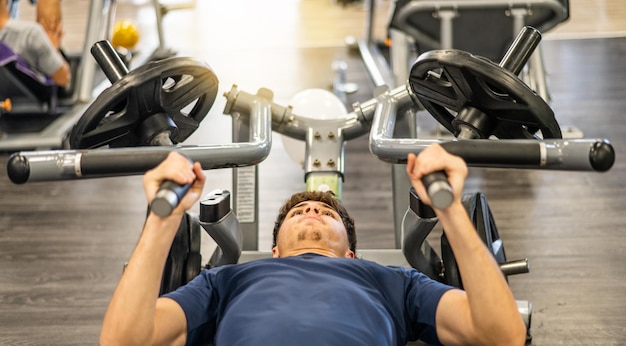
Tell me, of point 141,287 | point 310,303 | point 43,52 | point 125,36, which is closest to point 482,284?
point 310,303

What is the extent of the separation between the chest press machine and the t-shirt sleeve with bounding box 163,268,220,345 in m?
0.20

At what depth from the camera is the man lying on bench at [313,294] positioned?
1.64m

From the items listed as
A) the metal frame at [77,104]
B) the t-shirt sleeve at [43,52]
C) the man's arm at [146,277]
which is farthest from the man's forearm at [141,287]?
the t-shirt sleeve at [43,52]

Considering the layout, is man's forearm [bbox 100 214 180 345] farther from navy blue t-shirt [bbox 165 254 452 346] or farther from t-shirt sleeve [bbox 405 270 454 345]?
t-shirt sleeve [bbox 405 270 454 345]

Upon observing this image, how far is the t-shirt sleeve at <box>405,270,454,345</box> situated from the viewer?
6.21 feet

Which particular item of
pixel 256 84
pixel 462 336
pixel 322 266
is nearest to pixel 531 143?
pixel 462 336

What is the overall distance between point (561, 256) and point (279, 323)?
1.63 metres

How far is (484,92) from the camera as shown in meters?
1.92

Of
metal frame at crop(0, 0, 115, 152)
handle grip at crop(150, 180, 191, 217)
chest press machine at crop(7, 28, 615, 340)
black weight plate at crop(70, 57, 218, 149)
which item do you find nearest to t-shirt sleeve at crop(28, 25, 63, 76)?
metal frame at crop(0, 0, 115, 152)

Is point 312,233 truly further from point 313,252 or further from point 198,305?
point 198,305

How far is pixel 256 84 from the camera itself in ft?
16.6

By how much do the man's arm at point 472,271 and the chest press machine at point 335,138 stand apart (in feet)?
0.37

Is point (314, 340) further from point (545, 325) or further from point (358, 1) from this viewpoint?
point (358, 1)

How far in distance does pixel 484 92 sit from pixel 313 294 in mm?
557
